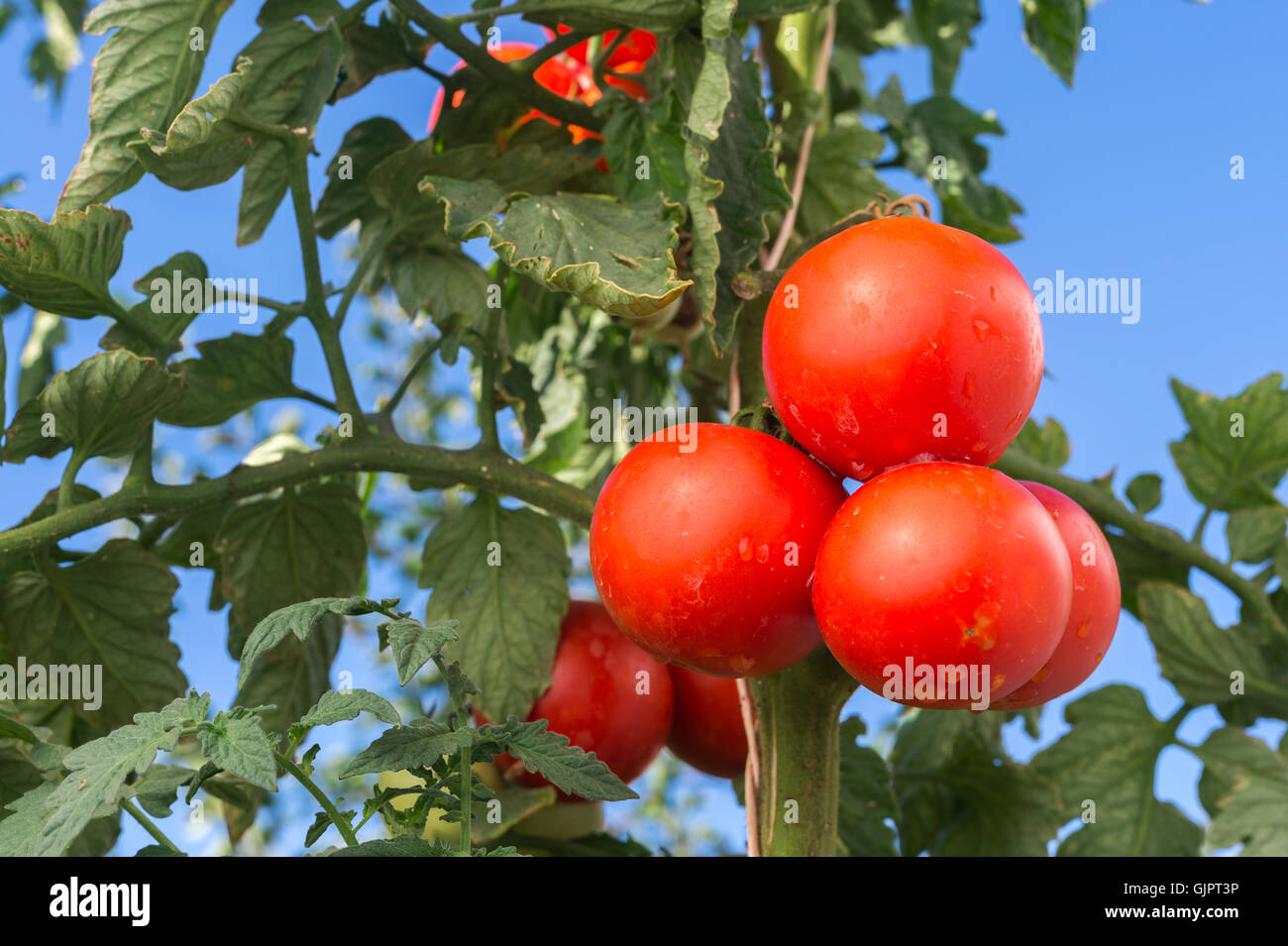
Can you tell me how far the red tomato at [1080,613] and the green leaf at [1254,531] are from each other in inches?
25.3

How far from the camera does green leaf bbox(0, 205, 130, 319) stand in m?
0.64

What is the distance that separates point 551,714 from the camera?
0.84 metres

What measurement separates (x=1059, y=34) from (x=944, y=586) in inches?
28.3

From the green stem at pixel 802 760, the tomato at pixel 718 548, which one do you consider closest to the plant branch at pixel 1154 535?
the green stem at pixel 802 760

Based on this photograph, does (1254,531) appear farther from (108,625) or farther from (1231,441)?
(108,625)

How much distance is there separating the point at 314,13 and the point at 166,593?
16.8 inches

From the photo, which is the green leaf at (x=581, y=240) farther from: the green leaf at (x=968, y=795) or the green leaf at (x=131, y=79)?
the green leaf at (x=968, y=795)

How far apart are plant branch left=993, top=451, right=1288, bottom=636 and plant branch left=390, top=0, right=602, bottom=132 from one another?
19.0 inches

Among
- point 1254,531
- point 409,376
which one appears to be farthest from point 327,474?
point 1254,531

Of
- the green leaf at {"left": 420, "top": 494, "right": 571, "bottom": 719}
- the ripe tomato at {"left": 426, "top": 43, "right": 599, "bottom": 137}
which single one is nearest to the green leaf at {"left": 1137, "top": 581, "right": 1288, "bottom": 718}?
the green leaf at {"left": 420, "top": 494, "right": 571, "bottom": 719}

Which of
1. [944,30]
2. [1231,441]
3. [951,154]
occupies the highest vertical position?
[944,30]

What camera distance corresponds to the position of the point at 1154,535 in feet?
3.59

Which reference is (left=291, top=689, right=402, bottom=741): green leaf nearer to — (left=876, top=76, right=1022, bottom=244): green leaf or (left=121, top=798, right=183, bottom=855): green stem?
(left=121, top=798, right=183, bottom=855): green stem
